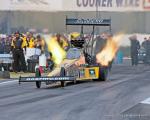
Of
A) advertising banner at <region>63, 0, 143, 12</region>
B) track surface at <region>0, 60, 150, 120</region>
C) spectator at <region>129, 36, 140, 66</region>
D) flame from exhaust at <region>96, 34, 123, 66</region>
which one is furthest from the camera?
advertising banner at <region>63, 0, 143, 12</region>

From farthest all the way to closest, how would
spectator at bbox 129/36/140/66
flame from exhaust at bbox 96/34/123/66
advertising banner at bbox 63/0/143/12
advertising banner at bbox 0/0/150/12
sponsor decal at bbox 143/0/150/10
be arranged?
advertising banner at bbox 0/0/150/12, sponsor decal at bbox 143/0/150/10, advertising banner at bbox 63/0/143/12, spectator at bbox 129/36/140/66, flame from exhaust at bbox 96/34/123/66

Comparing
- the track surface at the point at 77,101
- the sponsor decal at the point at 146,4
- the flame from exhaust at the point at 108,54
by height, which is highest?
the sponsor decal at the point at 146,4

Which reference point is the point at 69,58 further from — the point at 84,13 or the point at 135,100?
the point at 84,13

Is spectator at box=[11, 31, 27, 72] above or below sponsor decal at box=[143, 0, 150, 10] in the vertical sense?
below

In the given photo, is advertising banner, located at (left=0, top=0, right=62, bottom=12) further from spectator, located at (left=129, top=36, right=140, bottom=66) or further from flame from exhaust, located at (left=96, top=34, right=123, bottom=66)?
flame from exhaust, located at (left=96, top=34, right=123, bottom=66)

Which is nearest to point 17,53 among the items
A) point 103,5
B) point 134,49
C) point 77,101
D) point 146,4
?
point 134,49

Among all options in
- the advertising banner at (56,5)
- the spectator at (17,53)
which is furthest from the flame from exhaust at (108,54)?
the advertising banner at (56,5)

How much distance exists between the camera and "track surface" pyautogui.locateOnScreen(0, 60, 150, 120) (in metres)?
11.4

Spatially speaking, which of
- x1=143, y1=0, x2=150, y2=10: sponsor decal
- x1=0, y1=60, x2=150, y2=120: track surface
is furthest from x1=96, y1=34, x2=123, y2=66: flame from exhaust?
x1=143, y1=0, x2=150, y2=10: sponsor decal

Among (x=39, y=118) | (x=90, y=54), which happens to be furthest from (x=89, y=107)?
(x=90, y=54)

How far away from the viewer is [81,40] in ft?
64.0

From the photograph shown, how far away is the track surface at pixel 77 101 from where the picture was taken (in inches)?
447

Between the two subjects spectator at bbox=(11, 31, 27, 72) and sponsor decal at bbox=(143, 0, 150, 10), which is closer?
spectator at bbox=(11, 31, 27, 72)

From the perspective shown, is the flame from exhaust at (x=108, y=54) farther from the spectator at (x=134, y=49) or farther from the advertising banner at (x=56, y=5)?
the advertising banner at (x=56, y=5)
